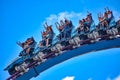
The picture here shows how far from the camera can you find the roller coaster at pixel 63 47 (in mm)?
24875

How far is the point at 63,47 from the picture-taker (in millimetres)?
25766

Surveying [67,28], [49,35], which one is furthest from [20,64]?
[67,28]

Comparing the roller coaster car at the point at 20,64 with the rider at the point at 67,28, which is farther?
the rider at the point at 67,28

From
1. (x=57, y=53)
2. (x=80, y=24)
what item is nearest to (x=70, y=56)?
(x=57, y=53)

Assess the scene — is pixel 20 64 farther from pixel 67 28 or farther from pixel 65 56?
pixel 67 28

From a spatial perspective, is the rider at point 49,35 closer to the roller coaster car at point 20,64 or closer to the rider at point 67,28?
the rider at point 67,28

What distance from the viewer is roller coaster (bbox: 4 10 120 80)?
24875 millimetres

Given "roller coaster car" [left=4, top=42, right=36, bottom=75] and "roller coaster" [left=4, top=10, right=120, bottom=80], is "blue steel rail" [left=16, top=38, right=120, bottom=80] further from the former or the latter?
"roller coaster car" [left=4, top=42, right=36, bottom=75]

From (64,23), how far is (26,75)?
5.90 metres

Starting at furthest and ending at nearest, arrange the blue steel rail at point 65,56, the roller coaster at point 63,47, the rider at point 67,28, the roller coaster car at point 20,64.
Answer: the rider at point 67,28 < the roller coaster car at point 20,64 < the roller coaster at point 63,47 < the blue steel rail at point 65,56

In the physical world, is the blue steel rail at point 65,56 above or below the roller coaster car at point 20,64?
below

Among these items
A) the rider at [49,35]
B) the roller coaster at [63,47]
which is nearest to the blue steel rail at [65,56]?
the roller coaster at [63,47]

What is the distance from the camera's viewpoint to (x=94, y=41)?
24875 mm

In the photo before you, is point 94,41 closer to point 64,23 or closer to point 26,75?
point 64,23
